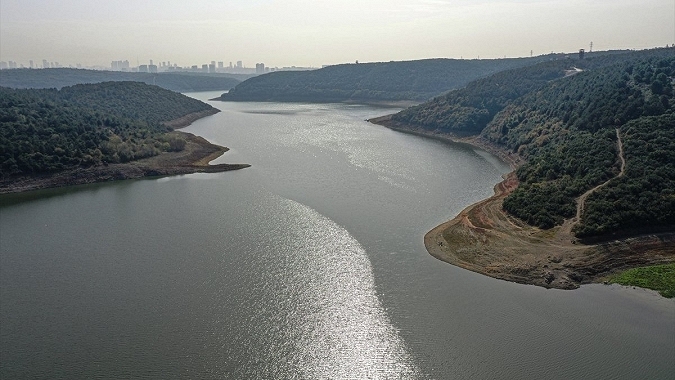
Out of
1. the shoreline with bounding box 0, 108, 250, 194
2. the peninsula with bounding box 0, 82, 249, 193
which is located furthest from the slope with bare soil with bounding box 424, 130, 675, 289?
the peninsula with bounding box 0, 82, 249, 193

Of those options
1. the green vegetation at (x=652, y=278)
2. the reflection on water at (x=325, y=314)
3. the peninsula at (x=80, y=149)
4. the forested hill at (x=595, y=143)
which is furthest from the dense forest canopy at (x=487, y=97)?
the reflection on water at (x=325, y=314)

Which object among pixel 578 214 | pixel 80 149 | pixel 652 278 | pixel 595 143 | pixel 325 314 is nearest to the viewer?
pixel 325 314

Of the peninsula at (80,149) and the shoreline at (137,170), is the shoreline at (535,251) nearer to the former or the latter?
the shoreline at (137,170)

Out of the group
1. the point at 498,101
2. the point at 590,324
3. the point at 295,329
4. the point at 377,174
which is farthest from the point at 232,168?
the point at 498,101

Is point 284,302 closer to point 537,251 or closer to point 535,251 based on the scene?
point 535,251

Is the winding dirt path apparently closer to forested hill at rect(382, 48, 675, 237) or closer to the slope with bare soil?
the slope with bare soil

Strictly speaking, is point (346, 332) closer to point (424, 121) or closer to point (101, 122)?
point (101, 122)

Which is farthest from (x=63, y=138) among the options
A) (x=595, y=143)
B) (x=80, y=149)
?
(x=595, y=143)
